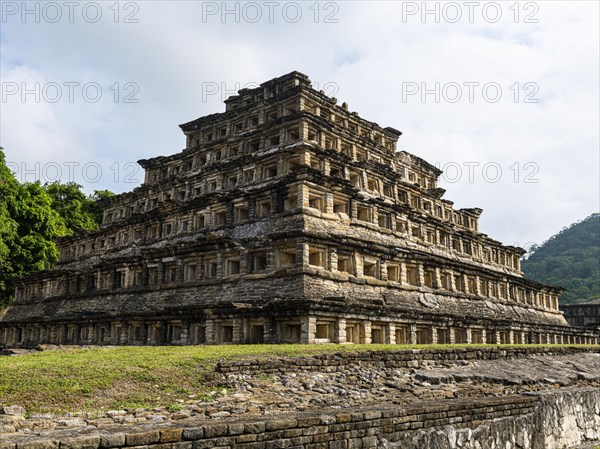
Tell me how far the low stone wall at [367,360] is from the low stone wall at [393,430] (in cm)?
355

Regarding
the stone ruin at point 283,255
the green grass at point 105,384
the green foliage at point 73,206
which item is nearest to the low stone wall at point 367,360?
the green grass at point 105,384

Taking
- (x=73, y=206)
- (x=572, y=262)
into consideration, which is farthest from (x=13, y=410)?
(x=572, y=262)

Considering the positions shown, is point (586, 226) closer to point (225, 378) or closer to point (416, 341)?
point (416, 341)

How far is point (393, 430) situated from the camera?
823cm

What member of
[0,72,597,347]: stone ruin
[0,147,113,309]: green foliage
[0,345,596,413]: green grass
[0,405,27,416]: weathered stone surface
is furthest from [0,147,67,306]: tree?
[0,405,27,416]: weathered stone surface

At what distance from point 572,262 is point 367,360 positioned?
104 meters

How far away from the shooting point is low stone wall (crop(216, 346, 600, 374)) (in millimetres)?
11664

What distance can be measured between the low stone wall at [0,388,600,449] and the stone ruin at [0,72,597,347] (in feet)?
33.2

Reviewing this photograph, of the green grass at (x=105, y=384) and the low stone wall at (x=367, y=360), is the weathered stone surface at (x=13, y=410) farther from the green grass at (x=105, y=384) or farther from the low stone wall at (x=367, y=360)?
the low stone wall at (x=367, y=360)

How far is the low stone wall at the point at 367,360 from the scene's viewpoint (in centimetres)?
1166

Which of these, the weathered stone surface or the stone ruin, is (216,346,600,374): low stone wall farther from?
the stone ruin

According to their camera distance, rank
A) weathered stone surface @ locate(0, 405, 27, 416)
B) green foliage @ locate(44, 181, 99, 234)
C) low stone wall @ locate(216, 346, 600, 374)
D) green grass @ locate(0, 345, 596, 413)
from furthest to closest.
A: green foliage @ locate(44, 181, 99, 234)
low stone wall @ locate(216, 346, 600, 374)
green grass @ locate(0, 345, 596, 413)
weathered stone surface @ locate(0, 405, 27, 416)

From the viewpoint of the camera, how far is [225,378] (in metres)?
11.0

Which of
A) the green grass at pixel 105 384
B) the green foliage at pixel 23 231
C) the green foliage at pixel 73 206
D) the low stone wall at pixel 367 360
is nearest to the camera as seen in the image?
the green grass at pixel 105 384
